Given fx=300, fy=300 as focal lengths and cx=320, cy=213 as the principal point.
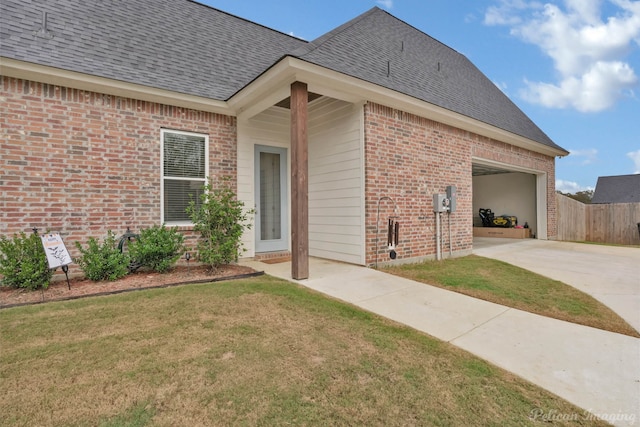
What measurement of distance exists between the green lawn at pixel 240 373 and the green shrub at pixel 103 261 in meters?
1.15

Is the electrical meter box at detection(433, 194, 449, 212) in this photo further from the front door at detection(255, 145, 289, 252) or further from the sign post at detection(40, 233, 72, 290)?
the sign post at detection(40, 233, 72, 290)

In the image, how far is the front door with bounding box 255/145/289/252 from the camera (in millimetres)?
7027

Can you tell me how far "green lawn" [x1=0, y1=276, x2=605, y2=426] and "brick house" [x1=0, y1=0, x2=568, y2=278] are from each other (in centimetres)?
205

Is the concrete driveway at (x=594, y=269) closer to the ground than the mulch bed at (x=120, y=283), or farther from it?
closer to the ground

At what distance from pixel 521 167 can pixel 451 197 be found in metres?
5.05

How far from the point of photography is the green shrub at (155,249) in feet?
16.2

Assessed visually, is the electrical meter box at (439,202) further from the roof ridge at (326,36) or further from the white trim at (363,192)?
the roof ridge at (326,36)

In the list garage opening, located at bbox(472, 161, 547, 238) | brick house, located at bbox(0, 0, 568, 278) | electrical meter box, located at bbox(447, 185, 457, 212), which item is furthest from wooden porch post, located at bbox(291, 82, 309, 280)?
garage opening, located at bbox(472, 161, 547, 238)

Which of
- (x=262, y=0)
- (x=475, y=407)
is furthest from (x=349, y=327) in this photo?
(x=262, y=0)

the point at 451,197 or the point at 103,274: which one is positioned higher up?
the point at 451,197

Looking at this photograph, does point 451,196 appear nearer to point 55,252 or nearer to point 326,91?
point 326,91

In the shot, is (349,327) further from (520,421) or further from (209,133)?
(209,133)

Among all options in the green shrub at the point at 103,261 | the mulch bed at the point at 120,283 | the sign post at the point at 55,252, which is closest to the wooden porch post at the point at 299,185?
the mulch bed at the point at 120,283

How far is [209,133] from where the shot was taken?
6.32m
